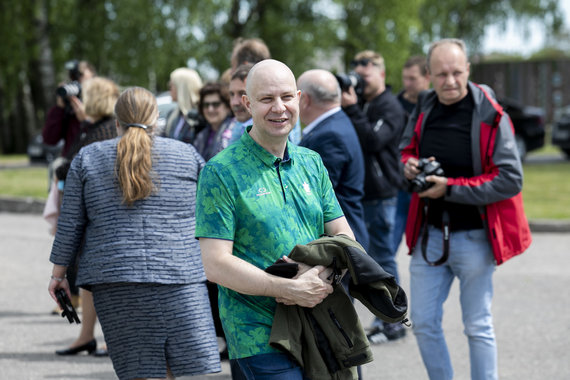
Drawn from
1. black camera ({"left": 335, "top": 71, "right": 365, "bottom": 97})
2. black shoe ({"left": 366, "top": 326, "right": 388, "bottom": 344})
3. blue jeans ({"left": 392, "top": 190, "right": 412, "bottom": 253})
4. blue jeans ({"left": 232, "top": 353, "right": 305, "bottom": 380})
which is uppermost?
black camera ({"left": 335, "top": 71, "right": 365, "bottom": 97})

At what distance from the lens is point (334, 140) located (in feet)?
16.6

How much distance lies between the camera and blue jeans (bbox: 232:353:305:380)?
312 cm

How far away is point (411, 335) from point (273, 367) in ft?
12.6

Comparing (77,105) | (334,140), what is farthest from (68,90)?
(334,140)

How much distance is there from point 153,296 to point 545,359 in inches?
120

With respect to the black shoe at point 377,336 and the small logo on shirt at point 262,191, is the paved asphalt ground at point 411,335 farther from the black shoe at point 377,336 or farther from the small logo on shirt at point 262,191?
the small logo on shirt at point 262,191

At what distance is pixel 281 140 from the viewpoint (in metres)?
3.19

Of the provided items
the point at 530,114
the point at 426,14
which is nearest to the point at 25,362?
the point at 530,114

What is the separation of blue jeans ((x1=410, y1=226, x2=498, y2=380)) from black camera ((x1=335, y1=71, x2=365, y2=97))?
1.69 meters

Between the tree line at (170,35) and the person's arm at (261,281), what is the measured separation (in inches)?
839

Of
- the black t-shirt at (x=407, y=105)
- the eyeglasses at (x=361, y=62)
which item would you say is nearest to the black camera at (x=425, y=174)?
the eyeglasses at (x=361, y=62)

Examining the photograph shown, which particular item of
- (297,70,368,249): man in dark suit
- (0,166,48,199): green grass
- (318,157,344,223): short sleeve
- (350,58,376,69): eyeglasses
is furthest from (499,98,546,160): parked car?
(318,157,344,223): short sleeve

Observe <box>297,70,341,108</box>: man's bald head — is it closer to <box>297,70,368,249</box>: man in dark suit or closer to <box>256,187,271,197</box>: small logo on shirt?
<box>297,70,368,249</box>: man in dark suit

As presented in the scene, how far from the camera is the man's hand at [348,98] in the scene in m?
6.20
